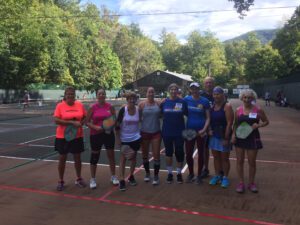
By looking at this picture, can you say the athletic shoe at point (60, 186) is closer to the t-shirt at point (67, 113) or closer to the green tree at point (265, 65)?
the t-shirt at point (67, 113)

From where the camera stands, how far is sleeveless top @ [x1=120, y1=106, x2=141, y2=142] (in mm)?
6516

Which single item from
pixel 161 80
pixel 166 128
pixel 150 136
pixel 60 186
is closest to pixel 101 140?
pixel 150 136

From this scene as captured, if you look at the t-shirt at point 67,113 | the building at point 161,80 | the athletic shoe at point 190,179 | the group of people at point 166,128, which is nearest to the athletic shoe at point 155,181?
the group of people at point 166,128

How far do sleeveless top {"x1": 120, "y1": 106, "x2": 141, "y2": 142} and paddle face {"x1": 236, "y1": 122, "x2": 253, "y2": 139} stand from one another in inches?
64.8

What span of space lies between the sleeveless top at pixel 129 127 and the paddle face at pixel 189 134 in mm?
784

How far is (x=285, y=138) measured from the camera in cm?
1382

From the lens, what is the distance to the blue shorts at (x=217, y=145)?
653cm

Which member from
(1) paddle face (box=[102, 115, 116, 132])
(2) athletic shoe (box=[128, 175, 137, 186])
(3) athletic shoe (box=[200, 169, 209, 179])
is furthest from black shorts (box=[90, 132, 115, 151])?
(3) athletic shoe (box=[200, 169, 209, 179])

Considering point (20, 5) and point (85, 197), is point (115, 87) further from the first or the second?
point (85, 197)

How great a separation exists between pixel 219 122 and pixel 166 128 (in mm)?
892

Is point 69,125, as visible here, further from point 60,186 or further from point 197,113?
point 197,113

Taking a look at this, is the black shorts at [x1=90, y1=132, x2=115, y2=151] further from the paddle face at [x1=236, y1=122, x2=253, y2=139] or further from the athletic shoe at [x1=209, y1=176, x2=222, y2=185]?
the paddle face at [x1=236, y1=122, x2=253, y2=139]

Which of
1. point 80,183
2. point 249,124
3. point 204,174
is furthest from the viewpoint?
point 204,174

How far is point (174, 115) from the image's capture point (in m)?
6.62
